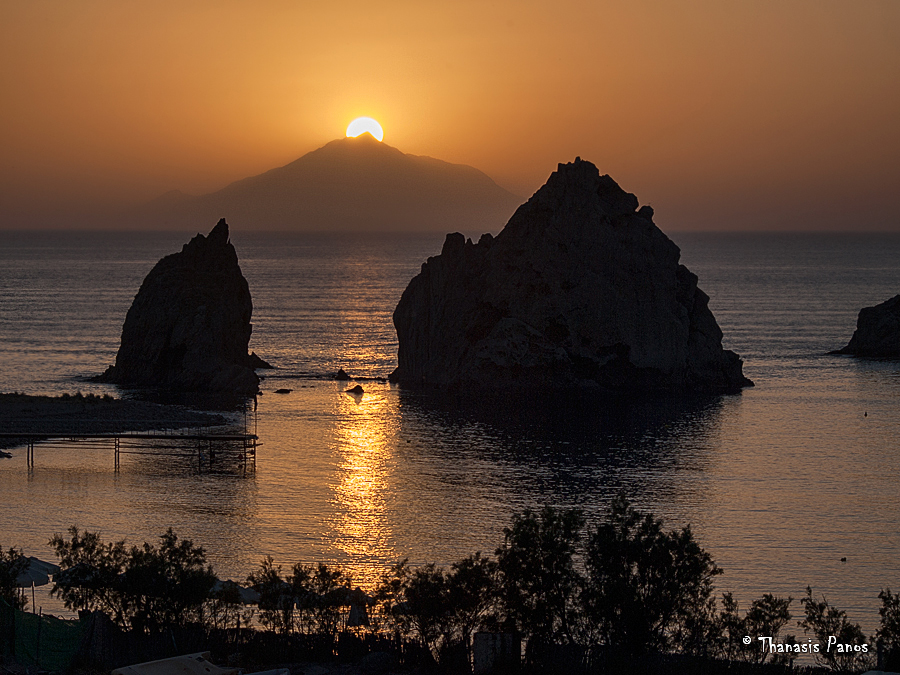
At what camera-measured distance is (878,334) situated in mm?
114312

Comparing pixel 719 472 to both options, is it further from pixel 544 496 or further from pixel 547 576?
pixel 547 576

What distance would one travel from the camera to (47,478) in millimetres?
55875

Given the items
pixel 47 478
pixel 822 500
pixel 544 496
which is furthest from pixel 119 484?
pixel 822 500

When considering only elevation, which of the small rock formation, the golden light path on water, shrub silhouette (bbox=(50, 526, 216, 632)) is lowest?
the golden light path on water

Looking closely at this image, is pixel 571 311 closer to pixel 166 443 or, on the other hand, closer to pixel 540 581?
pixel 166 443

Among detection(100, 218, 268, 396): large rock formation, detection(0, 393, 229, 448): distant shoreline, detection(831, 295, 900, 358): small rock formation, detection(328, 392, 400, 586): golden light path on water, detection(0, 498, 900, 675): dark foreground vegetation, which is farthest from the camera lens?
detection(831, 295, 900, 358): small rock formation

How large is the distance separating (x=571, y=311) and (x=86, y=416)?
140 feet

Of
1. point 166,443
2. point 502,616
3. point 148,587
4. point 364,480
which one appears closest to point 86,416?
point 166,443

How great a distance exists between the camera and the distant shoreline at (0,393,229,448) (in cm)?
6650

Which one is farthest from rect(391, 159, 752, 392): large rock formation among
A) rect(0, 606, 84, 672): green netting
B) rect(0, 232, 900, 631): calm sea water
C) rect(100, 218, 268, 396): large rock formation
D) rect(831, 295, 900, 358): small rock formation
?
rect(0, 606, 84, 672): green netting

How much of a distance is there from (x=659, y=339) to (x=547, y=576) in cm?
6596

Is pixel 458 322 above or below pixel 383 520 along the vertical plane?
above

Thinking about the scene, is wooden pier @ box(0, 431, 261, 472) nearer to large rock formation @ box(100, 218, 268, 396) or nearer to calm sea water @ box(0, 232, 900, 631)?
calm sea water @ box(0, 232, 900, 631)

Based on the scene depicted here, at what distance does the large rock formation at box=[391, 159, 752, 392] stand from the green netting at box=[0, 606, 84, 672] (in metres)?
66.1
